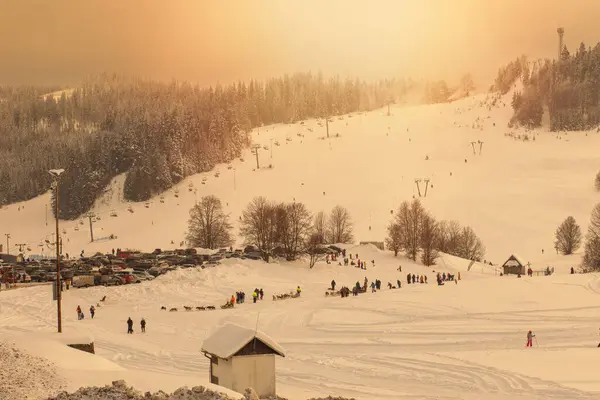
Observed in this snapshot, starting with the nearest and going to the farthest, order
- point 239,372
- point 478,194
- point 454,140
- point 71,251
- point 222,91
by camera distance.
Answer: point 239,372 < point 71,251 < point 478,194 < point 454,140 < point 222,91

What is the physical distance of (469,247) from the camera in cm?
9169

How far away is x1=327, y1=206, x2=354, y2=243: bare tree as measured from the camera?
96.1 metres

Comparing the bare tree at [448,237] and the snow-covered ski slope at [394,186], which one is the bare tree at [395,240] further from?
the snow-covered ski slope at [394,186]

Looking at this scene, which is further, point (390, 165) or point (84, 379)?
point (390, 165)

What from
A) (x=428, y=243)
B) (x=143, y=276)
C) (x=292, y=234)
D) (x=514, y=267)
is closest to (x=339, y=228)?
(x=428, y=243)

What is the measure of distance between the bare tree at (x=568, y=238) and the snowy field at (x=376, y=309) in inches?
91.7

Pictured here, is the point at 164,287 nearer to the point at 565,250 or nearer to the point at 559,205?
the point at 565,250

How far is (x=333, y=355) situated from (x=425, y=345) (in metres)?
4.86

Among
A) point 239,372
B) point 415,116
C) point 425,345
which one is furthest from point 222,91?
point 239,372

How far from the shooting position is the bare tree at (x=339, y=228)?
96062 millimetres

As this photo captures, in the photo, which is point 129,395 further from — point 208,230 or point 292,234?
point 208,230

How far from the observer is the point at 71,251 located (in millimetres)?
105312

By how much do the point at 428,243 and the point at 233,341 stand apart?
189 ft

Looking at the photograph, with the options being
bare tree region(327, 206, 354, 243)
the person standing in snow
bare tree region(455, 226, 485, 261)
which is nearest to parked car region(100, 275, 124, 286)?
the person standing in snow
